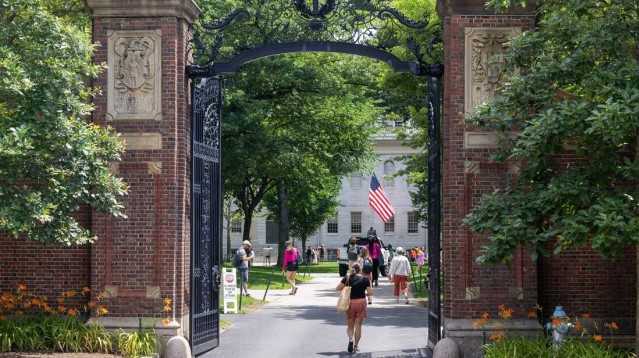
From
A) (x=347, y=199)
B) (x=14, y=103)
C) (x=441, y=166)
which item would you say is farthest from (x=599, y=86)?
(x=347, y=199)

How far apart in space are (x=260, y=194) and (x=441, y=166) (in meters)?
31.1

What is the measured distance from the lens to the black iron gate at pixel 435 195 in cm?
1648

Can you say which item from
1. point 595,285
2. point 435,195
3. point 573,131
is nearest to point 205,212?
point 435,195

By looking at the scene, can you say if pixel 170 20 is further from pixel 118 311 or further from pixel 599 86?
pixel 599 86

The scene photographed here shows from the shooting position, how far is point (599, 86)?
12.5 metres

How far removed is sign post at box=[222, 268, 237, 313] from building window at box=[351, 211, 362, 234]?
2418 inches

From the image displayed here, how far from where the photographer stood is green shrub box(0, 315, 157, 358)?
15172 millimetres

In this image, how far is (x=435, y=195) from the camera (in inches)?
658

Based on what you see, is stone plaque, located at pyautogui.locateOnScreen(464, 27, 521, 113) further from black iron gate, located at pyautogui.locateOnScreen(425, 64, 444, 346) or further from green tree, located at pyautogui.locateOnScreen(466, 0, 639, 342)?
green tree, located at pyautogui.locateOnScreen(466, 0, 639, 342)

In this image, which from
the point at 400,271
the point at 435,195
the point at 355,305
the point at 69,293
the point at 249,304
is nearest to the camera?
the point at 69,293

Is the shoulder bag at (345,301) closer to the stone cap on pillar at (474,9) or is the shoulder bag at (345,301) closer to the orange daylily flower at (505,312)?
the orange daylily flower at (505,312)

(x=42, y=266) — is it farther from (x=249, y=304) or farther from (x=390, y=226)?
(x=390, y=226)

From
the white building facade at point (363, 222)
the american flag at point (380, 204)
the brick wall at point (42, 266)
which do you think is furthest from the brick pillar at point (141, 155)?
the white building facade at point (363, 222)

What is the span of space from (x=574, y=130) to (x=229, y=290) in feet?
46.3
